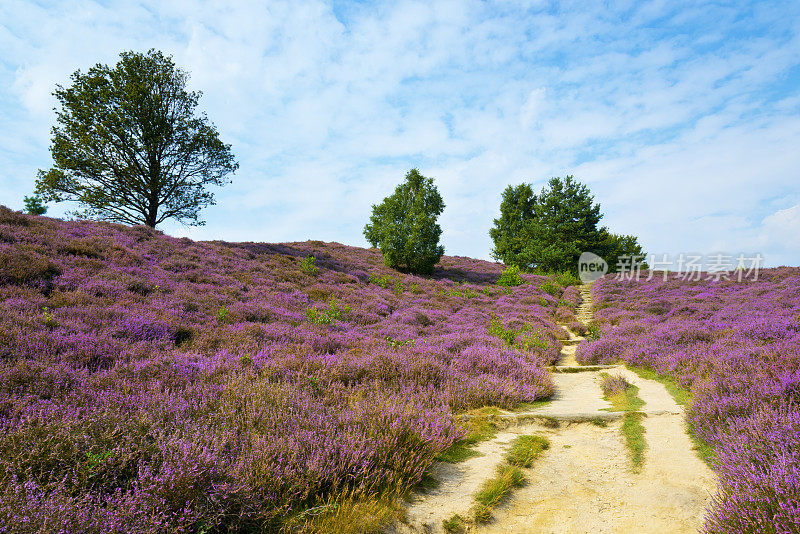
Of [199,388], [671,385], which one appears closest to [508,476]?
[199,388]

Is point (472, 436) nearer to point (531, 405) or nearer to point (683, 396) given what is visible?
point (531, 405)

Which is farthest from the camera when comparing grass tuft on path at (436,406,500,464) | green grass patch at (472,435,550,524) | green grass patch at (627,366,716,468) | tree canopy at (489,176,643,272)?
tree canopy at (489,176,643,272)

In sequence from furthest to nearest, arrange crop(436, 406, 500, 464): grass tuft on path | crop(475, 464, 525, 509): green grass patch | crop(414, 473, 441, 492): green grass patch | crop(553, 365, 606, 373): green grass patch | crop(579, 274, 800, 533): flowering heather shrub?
1. crop(553, 365, 606, 373): green grass patch
2. crop(436, 406, 500, 464): grass tuft on path
3. crop(414, 473, 441, 492): green grass patch
4. crop(475, 464, 525, 509): green grass patch
5. crop(579, 274, 800, 533): flowering heather shrub

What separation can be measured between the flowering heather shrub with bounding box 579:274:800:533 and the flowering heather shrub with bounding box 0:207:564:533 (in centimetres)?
226

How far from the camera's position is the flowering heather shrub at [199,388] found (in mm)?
2584

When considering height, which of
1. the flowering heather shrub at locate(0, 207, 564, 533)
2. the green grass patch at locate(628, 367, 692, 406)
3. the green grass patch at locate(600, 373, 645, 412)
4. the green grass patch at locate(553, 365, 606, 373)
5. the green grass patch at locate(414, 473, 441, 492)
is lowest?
the green grass patch at locate(553, 365, 606, 373)

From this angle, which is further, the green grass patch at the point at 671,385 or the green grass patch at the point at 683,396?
the green grass patch at the point at 671,385

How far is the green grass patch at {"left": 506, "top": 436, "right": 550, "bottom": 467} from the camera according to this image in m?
3.96

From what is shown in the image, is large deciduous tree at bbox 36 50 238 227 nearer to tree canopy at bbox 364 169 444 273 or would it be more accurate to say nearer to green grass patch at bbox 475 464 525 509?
tree canopy at bbox 364 169 444 273

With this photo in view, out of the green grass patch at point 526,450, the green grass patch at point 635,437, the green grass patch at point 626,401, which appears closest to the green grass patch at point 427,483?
the green grass patch at point 526,450

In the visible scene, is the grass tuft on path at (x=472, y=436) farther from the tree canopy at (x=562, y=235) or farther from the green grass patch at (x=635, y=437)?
the tree canopy at (x=562, y=235)

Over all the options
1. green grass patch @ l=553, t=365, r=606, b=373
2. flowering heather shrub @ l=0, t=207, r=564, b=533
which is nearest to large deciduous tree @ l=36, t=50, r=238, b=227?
flowering heather shrub @ l=0, t=207, r=564, b=533

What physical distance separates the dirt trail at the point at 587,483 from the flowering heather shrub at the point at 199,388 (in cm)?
41

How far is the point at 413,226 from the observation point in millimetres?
26000
